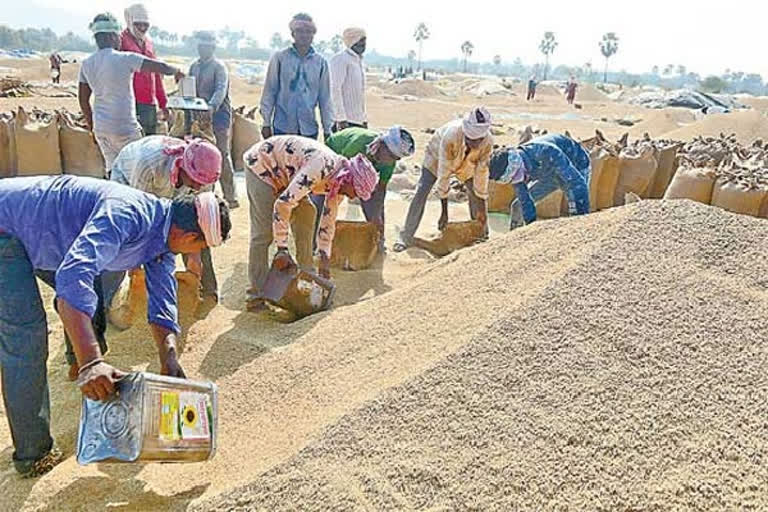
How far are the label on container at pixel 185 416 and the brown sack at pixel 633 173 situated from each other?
4.27m

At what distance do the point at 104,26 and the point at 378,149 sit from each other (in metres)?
1.56

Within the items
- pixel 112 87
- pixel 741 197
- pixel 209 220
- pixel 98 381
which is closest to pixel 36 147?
pixel 112 87

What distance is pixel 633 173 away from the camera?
5.41 m

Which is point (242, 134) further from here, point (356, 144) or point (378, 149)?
point (378, 149)

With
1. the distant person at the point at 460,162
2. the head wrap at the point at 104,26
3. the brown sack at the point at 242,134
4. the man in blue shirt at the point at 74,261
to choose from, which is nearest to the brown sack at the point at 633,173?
the distant person at the point at 460,162

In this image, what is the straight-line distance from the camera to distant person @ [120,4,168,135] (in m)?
4.38

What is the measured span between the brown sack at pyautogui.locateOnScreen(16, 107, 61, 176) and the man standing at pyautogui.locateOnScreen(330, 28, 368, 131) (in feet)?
6.85

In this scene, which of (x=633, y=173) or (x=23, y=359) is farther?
(x=633, y=173)

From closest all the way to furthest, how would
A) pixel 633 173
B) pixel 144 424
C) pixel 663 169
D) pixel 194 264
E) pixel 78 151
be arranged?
pixel 144 424 → pixel 194 264 → pixel 78 151 → pixel 633 173 → pixel 663 169

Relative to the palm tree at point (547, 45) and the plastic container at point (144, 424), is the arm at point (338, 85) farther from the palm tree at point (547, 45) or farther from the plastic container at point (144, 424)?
the palm tree at point (547, 45)

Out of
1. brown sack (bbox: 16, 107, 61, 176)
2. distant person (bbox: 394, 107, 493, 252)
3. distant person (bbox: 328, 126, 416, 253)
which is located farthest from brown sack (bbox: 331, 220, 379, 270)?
brown sack (bbox: 16, 107, 61, 176)

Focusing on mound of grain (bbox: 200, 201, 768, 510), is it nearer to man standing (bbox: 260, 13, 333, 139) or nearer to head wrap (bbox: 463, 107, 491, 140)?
head wrap (bbox: 463, 107, 491, 140)

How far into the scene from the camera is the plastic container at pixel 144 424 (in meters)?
1.73

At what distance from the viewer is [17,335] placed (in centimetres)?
209
